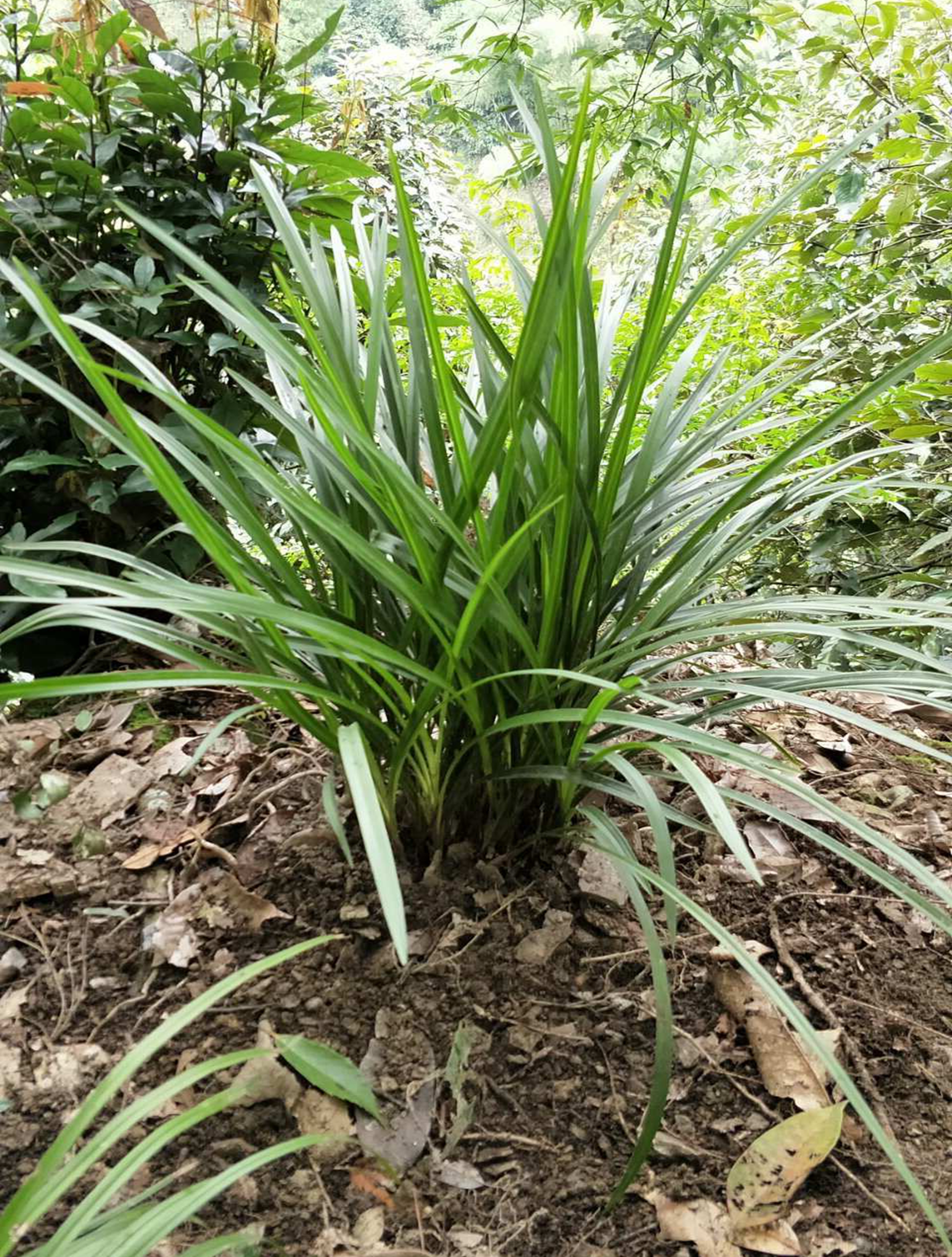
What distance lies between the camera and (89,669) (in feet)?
4.25

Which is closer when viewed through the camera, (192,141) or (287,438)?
(192,141)

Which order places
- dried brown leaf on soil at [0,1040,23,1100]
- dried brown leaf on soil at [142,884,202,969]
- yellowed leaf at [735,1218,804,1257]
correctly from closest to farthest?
yellowed leaf at [735,1218,804,1257] < dried brown leaf on soil at [0,1040,23,1100] < dried brown leaf on soil at [142,884,202,969]

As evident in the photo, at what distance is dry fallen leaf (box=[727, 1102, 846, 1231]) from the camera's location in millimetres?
610

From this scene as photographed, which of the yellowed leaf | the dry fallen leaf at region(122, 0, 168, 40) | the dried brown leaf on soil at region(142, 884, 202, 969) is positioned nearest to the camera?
the yellowed leaf

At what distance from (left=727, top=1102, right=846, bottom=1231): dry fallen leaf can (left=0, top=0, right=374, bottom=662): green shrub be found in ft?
3.42

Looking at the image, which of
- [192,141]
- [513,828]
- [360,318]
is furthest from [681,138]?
[513,828]

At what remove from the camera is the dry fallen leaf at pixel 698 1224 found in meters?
0.59

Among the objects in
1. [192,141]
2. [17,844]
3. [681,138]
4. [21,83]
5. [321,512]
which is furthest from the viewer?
[681,138]

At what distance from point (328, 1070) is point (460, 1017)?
124mm

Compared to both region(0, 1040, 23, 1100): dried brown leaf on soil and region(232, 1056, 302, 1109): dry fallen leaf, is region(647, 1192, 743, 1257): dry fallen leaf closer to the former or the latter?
region(232, 1056, 302, 1109): dry fallen leaf

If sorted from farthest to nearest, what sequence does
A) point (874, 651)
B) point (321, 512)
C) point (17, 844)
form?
point (874, 651), point (17, 844), point (321, 512)

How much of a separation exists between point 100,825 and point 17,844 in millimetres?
85

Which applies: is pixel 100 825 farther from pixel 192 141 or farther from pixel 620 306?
pixel 192 141

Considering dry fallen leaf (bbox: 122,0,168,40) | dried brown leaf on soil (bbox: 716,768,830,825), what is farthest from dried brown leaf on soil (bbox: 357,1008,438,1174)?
dry fallen leaf (bbox: 122,0,168,40)
